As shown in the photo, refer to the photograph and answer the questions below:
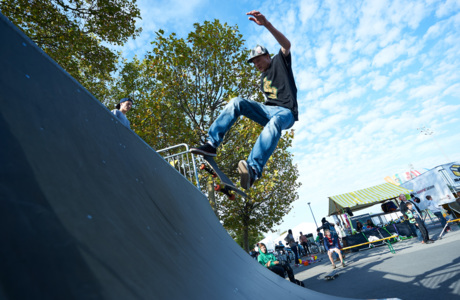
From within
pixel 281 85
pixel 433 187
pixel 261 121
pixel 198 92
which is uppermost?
pixel 198 92

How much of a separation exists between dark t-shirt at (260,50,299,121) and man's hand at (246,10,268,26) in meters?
0.51

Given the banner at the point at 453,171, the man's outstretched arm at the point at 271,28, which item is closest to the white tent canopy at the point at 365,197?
the banner at the point at 453,171

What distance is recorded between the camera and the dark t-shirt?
2.82 metres

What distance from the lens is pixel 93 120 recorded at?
3.60 feet

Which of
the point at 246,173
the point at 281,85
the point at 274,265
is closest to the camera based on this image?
the point at 246,173

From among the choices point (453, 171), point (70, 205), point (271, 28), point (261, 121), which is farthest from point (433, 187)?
point (70, 205)

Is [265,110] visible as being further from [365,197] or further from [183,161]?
[365,197]

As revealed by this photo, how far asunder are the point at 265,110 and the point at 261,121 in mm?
229

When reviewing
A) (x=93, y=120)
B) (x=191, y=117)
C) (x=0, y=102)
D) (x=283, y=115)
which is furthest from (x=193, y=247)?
(x=191, y=117)

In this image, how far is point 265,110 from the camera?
290 cm

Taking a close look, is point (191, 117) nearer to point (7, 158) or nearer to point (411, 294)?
point (411, 294)

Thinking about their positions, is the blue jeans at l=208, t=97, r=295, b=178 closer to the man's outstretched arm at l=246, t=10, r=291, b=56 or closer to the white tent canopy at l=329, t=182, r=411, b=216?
the man's outstretched arm at l=246, t=10, r=291, b=56

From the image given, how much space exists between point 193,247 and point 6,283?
1.11 meters

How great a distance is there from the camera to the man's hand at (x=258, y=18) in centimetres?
249
